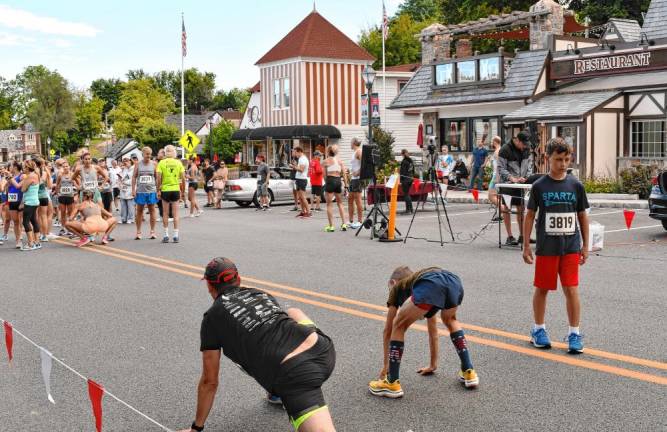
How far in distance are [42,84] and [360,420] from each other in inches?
4889

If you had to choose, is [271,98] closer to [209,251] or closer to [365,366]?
[209,251]

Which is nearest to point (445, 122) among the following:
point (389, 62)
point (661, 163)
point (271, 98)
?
point (661, 163)

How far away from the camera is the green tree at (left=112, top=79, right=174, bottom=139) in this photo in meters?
81.2

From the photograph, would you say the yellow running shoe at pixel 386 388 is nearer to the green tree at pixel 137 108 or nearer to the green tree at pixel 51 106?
the green tree at pixel 137 108

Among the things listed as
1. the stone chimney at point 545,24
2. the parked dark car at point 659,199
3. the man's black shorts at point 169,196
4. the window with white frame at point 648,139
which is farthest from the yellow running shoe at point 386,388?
the stone chimney at point 545,24

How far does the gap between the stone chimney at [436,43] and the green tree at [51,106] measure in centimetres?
9442

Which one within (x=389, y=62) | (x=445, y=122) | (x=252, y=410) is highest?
(x=389, y=62)

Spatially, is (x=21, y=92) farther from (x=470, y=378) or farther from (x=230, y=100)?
(x=470, y=378)

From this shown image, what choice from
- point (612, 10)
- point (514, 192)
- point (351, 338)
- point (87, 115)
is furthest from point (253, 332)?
point (87, 115)

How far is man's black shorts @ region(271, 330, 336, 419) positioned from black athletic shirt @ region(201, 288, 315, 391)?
0.06m

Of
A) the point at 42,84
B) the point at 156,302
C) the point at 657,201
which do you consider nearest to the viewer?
the point at 156,302

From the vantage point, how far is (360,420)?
4988 mm

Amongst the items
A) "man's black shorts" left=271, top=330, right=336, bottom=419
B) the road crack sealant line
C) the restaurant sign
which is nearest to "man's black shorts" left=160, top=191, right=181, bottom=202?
the road crack sealant line

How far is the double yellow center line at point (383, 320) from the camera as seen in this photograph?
233 inches
